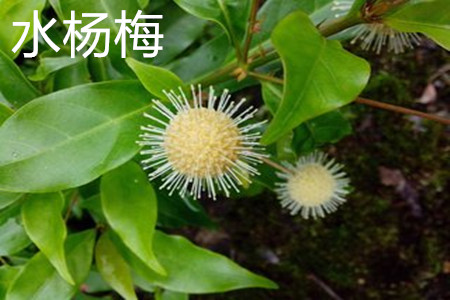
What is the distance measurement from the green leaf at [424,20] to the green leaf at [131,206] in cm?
44

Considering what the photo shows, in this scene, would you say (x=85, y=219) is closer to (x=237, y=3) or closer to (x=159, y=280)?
(x=159, y=280)

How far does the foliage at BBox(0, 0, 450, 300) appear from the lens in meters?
0.94

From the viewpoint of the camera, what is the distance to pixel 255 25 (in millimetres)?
1107

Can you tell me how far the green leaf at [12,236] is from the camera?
130 cm

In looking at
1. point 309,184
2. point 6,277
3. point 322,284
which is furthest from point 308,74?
point 322,284

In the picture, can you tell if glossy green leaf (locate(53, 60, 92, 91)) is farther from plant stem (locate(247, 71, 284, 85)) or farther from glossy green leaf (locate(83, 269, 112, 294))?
glossy green leaf (locate(83, 269, 112, 294))

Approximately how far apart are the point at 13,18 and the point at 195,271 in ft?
1.63

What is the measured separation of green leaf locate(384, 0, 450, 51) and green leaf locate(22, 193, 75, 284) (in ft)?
1.77

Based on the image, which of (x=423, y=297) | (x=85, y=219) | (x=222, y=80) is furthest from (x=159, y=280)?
(x=423, y=297)

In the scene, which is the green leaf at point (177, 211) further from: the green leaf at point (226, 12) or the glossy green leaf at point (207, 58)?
the green leaf at point (226, 12)

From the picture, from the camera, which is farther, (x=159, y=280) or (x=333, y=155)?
(x=333, y=155)

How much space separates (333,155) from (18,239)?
0.92 m

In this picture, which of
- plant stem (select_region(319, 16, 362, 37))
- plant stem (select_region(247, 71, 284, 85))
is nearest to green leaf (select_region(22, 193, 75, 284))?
plant stem (select_region(247, 71, 284, 85))

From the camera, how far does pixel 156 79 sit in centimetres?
112
